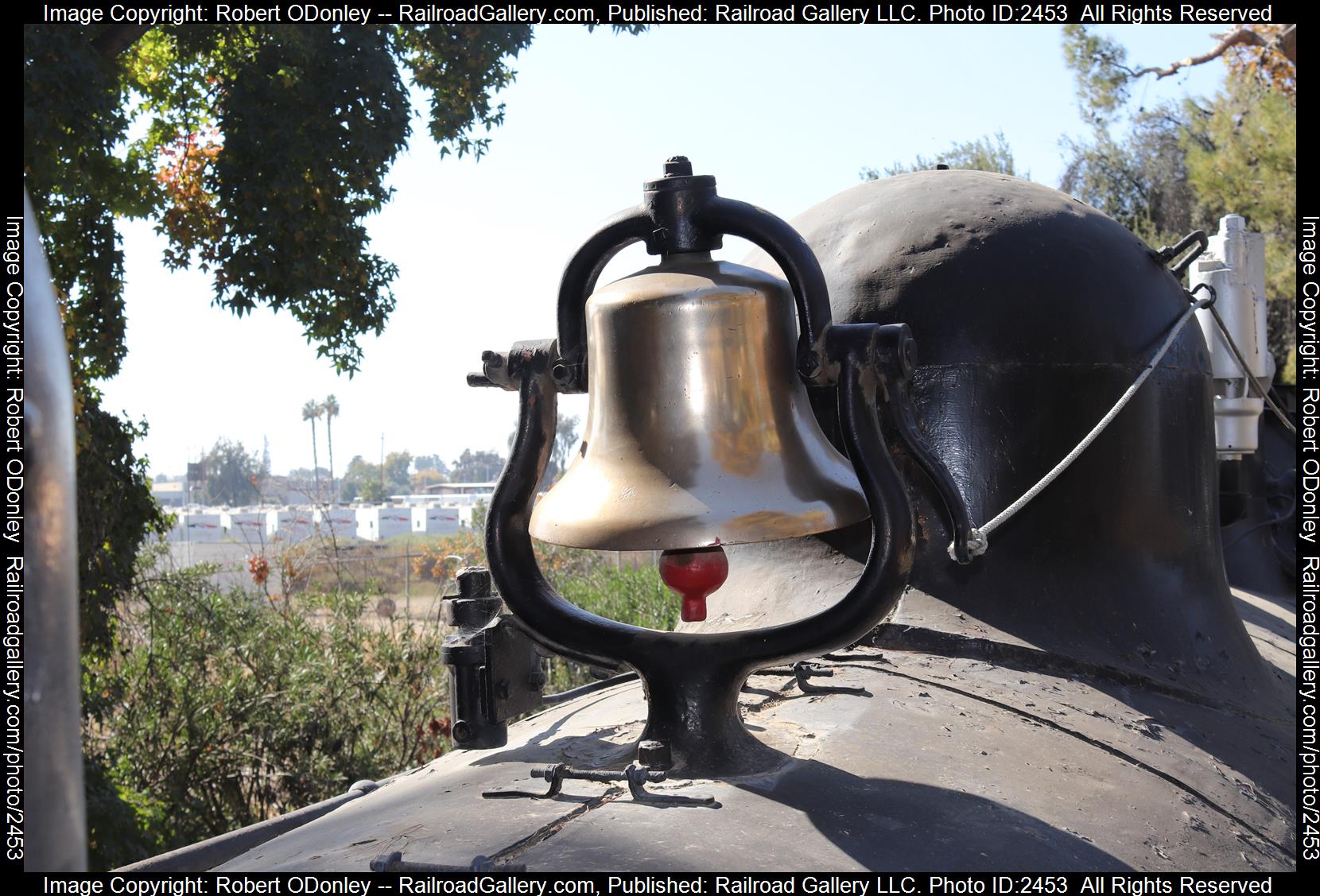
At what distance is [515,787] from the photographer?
6.35 feet

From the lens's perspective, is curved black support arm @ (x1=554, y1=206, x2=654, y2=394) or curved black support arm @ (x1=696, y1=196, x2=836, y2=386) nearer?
curved black support arm @ (x1=696, y1=196, x2=836, y2=386)

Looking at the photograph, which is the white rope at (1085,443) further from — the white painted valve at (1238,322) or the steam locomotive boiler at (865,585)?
the white painted valve at (1238,322)

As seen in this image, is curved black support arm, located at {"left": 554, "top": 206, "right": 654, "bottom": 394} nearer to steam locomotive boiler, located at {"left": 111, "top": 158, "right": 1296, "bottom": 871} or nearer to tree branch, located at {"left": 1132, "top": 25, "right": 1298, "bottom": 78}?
steam locomotive boiler, located at {"left": 111, "top": 158, "right": 1296, "bottom": 871}

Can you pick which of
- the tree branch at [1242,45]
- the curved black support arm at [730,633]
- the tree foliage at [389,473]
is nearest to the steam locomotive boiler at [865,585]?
the curved black support arm at [730,633]

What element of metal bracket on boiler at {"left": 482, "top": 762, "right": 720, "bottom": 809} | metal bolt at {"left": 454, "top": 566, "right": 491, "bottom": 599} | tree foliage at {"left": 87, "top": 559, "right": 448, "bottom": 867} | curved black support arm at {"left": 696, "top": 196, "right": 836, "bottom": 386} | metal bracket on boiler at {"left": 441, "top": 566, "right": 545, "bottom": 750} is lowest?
tree foliage at {"left": 87, "top": 559, "right": 448, "bottom": 867}

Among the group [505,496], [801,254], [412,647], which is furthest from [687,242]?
[412,647]

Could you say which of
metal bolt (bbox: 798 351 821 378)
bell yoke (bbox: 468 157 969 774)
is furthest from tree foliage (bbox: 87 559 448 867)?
metal bolt (bbox: 798 351 821 378)

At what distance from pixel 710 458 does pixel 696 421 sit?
7cm

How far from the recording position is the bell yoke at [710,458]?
1.96m

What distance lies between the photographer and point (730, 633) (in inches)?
80.1

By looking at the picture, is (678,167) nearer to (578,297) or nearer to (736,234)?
(736,234)

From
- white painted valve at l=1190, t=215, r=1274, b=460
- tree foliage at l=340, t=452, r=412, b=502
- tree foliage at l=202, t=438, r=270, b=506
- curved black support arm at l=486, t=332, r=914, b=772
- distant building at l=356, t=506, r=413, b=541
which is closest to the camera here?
curved black support arm at l=486, t=332, r=914, b=772

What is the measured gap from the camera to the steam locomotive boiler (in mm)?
1862
